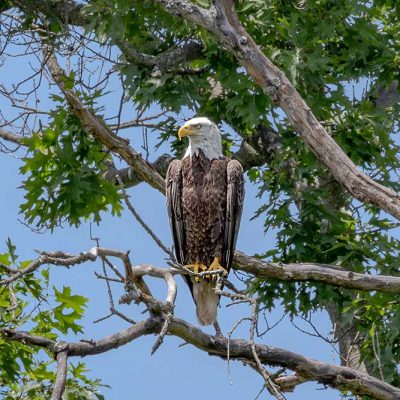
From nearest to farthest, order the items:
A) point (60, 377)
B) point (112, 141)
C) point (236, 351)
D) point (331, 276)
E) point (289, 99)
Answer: point (60, 377) < point (236, 351) < point (331, 276) < point (289, 99) < point (112, 141)

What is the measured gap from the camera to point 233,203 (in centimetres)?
898

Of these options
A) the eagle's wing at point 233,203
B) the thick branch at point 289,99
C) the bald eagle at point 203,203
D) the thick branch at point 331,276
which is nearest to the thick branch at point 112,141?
the bald eagle at point 203,203

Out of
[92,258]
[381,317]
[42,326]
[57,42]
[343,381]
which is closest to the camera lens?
[92,258]

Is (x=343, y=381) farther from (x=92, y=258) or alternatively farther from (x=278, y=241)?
(x=278, y=241)

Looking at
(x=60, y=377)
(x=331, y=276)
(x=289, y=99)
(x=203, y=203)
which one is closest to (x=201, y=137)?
(x=203, y=203)

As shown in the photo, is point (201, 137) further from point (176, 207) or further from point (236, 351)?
point (236, 351)

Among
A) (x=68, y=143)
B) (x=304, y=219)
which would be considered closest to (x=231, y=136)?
(x=304, y=219)

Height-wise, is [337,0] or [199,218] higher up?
[337,0]

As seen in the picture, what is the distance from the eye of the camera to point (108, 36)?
379 inches

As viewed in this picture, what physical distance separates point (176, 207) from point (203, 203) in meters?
0.20

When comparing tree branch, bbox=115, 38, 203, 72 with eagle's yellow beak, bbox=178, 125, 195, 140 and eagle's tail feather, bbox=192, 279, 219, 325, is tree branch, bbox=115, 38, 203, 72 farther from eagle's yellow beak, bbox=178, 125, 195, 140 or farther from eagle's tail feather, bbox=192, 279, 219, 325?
eagle's tail feather, bbox=192, 279, 219, 325

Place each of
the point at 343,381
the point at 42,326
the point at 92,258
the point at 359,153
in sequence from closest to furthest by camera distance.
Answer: the point at 92,258, the point at 343,381, the point at 42,326, the point at 359,153

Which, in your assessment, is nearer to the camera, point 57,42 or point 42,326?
point 42,326

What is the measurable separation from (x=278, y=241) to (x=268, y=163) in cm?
118
